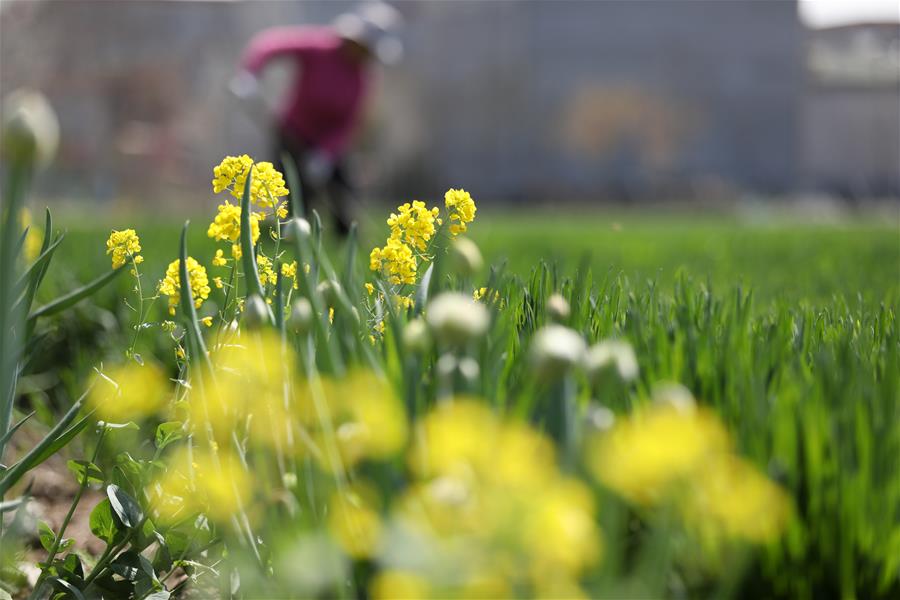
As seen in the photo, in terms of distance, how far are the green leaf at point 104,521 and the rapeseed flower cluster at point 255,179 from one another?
1.47 ft

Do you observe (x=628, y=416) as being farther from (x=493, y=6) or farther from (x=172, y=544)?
(x=493, y=6)

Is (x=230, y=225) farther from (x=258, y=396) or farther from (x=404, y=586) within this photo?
(x=404, y=586)

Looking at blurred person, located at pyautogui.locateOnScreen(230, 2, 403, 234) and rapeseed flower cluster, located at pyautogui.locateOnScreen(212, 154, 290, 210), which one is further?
blurred person, located at pyautogui.locateOnScreen(230, 2, 403, 234)

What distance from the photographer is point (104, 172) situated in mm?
33344

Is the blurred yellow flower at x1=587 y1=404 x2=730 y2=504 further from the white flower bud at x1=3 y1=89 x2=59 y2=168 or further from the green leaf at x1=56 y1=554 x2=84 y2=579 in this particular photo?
the green leaf at x1=56 y1=554 x2=84 y2=579

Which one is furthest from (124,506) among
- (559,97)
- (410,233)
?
(559,97)

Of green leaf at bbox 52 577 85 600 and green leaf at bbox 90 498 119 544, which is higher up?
green leaf at bbox 90 498 119 544

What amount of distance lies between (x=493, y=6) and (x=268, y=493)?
→ 1902 inches

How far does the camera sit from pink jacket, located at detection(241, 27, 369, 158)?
666 cm

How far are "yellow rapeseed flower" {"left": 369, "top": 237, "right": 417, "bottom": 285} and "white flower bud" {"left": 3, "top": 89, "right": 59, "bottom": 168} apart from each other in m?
0.64

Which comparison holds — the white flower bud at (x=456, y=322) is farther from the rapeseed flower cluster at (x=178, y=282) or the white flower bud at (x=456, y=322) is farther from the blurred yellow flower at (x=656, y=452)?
the rapeseed flower cluster at (x=178, y=282)

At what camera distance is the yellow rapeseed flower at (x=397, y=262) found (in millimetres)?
1346

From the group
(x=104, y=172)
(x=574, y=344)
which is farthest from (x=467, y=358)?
(x=104, y=172)

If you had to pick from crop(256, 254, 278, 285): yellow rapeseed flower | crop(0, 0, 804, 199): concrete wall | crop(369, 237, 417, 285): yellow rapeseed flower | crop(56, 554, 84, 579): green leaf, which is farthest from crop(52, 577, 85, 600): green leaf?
crop(0, 0, 804, 199): concrete wall
